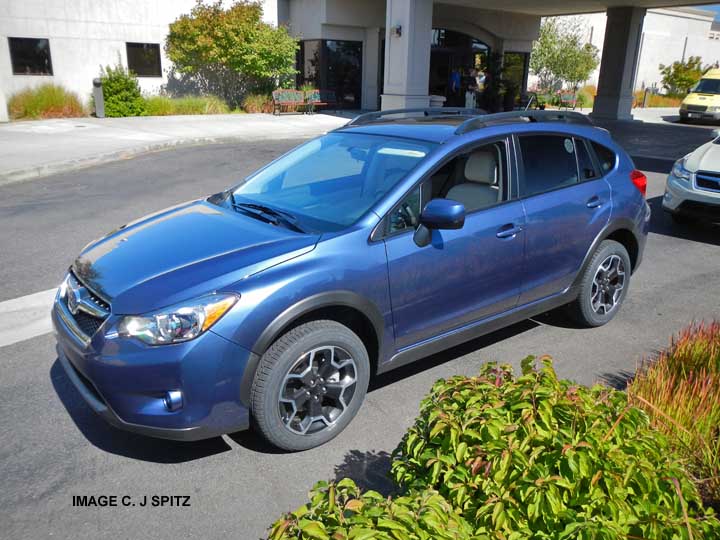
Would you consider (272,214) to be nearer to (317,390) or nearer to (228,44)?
(317,390)

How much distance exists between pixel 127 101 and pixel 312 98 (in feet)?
22.8

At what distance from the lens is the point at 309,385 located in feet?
11.6

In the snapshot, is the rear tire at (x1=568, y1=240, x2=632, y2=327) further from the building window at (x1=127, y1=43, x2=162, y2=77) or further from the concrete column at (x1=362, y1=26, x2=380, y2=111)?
the concrete column at (x1=362, y1=26, x2=380, y2=111)

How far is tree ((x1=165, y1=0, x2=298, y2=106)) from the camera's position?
23.4 meters

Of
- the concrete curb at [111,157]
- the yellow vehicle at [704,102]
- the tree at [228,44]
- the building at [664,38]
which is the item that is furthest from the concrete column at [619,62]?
the building at [664,38]

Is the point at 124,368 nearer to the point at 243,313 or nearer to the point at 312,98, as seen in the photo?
the point at 243,313

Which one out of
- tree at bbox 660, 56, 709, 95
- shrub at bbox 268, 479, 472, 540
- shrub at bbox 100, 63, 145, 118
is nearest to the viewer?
shrub at bbox 268, 479, 472, 540

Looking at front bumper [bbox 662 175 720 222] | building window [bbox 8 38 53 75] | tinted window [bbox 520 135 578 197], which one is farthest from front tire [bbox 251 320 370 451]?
building window [bbox 8 38 53 75]

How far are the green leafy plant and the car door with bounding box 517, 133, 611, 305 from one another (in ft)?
7.72

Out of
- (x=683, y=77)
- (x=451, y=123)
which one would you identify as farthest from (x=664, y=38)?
(x=451, y=123)

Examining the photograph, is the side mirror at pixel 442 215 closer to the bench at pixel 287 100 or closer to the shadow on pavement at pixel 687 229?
the shadow on pavement at pixel 687 229

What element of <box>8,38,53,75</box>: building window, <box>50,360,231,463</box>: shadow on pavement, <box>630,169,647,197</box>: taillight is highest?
<box>8,38,53,75</box>: building window

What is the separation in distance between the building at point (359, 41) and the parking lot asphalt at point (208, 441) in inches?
563

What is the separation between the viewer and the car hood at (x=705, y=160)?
26.9 feet
